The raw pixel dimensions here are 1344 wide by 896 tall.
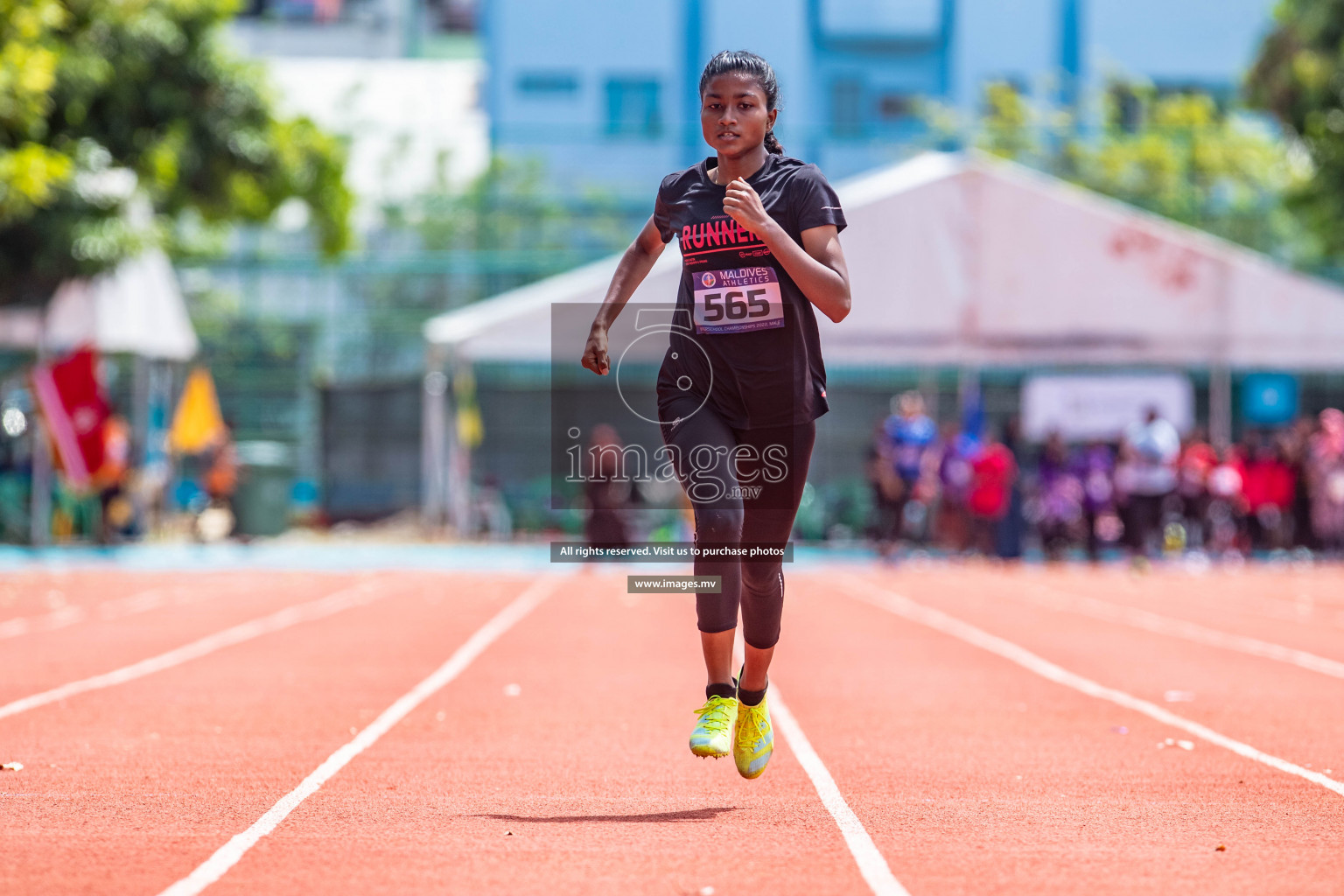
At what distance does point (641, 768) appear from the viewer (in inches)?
249

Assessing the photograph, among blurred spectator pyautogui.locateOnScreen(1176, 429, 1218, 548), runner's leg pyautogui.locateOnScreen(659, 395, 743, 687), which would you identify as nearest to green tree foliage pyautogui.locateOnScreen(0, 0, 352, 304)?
blurred spectator pyautogui.locateOnScreen(1176, 429, 1218, 548)

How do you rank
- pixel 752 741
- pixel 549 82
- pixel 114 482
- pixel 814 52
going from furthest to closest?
1. pixel 549 82
2. pixel 814 52
3. pixel 114 482
4. pixel 752 741

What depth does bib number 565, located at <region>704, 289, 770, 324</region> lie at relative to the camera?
5.38 meters

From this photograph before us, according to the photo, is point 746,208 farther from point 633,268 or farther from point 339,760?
point 339,760

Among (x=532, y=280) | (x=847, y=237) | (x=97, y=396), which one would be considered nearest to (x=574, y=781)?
(x=847, y=237)

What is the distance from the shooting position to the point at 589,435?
24.4 m

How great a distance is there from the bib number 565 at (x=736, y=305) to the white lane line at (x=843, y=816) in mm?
1452

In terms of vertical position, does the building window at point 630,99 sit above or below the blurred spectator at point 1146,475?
above

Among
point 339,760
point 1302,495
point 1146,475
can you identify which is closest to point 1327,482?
point 1302,495

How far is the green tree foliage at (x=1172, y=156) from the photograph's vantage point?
28125 millimetres

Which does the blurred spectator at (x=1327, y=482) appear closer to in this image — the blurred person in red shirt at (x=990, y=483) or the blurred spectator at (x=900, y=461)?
the blurred person in red shirt at (x=990, y=483)

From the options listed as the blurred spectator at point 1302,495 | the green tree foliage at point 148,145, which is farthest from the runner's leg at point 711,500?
the blurred spectator at point 1302,495

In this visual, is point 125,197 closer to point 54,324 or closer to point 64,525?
point 54,324

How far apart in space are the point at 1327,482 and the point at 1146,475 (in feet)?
8.49
